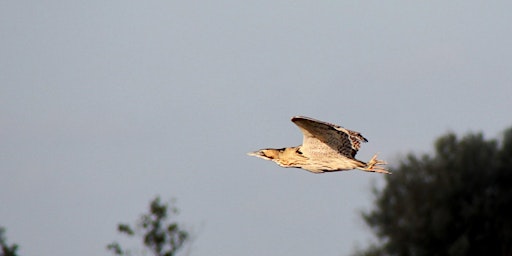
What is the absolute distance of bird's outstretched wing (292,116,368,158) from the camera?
2036 cm

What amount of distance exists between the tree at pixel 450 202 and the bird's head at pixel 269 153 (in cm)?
1567

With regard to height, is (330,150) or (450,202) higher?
(450,202)

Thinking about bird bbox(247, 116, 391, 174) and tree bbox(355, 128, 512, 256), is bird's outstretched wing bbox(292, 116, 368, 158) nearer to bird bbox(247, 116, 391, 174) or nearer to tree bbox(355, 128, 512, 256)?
bird bbox(247, 116, 391, 174)

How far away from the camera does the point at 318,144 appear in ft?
68.5

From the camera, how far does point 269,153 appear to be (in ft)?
74.5

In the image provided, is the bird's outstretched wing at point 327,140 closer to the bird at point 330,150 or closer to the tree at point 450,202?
the bird at point 330,150

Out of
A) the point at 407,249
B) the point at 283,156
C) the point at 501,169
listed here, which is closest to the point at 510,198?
the point at 501,169

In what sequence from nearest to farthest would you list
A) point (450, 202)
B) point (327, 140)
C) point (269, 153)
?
point (327, 140)
point (269, 153)
point (450, 202)

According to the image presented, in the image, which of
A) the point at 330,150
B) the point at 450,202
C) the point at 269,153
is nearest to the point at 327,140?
the point at 330,150

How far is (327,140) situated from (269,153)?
212 cm

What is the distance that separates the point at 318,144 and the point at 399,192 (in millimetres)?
20136

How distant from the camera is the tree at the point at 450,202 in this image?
3938 centimetres

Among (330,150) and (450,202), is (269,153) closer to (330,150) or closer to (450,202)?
(330,150)

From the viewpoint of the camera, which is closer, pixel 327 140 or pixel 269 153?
pixel 327 140
